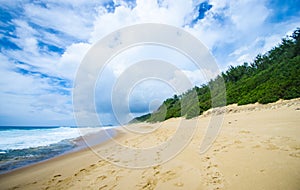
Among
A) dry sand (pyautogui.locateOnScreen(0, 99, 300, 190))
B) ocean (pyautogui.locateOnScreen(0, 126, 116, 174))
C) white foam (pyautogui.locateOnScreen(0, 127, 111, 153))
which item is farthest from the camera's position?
white foam (pyautogui.locateOnScreen(0, 127, 111, 153))

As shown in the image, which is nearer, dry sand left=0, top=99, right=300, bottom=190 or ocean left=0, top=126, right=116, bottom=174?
dry sand left=0, top=99, right=300, bottom=190

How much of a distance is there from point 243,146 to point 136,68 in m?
9.43

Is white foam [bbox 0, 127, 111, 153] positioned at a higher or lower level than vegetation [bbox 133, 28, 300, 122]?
lower

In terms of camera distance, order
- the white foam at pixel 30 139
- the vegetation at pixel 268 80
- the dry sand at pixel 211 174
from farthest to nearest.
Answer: the white foam at pixel 30 139 < the vegetation at pixel 268 80 < the dry sand at pixel 211 174

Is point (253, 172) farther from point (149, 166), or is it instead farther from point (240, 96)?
point (240, 96)

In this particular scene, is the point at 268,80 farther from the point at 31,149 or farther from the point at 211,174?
the point at 31,149

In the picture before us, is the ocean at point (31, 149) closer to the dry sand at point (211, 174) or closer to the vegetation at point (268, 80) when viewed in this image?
the dry sand at point (211, 174)

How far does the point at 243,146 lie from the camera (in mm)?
4711

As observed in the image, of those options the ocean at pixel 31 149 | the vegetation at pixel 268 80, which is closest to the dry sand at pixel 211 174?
the ocean at pixel 31 149

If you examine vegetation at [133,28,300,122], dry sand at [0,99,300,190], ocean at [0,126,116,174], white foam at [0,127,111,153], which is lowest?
dry sand at [0,99,300,190]

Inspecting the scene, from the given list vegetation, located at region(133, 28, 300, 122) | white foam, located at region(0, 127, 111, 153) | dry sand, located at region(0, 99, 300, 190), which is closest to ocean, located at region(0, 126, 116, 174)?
white foam, located at region(0, 127, 111, 153)

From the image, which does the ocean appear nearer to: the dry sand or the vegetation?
the dry sand

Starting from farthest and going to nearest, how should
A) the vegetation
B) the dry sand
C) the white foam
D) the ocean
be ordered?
1. the white foam
2. the vegetation
3. the ocean
4. the dry sand

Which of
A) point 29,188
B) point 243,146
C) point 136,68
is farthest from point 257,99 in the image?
point 29,188
